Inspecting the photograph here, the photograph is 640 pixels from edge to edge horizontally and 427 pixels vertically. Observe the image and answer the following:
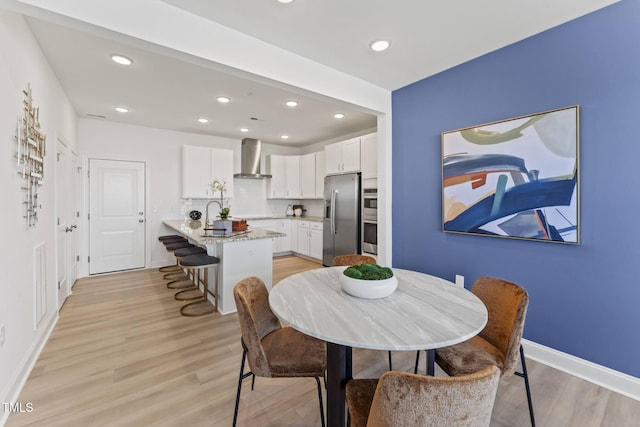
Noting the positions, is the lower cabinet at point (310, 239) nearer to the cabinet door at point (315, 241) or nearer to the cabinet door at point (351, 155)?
the cabinet door at point (315, 241)

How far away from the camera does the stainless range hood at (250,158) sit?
5902 mm

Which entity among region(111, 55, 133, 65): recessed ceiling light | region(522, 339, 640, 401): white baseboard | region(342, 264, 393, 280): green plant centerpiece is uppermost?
region(111, 55, 133, 65): recessed ceiling light

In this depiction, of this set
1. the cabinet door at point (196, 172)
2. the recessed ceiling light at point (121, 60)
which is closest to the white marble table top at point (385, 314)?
the recessed ceiling light at point (121, 60)

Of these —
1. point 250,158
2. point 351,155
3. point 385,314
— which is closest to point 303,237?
point 250,158

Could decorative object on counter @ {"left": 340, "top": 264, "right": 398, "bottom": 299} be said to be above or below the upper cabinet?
below

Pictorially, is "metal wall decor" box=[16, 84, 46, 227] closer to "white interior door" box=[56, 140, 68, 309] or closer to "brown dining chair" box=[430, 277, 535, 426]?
"white interior door" box=[56, 140, 68, 309]

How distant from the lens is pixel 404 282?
1812 millimetres

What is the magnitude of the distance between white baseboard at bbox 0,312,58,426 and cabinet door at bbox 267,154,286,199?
4.32 m

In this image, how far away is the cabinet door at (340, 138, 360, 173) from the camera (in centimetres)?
462

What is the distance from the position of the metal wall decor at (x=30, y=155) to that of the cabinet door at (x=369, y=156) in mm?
3709

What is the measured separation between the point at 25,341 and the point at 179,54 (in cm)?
237

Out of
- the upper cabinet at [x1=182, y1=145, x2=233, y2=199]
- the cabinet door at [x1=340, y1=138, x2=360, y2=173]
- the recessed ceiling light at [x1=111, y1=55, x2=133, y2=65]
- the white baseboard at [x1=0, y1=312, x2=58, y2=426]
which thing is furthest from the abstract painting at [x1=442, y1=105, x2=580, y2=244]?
the upper cabinet at [x1=182, y1=145, x2=233, y2=199]

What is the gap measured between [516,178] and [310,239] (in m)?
4.01

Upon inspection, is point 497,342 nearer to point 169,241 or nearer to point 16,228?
point 16,228
